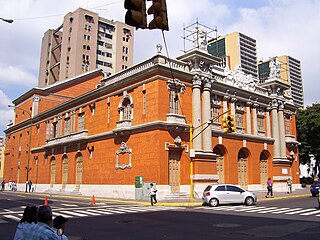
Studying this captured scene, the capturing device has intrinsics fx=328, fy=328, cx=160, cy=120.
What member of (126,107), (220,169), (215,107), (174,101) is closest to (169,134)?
(174,101)

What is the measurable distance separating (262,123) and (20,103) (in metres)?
41.5

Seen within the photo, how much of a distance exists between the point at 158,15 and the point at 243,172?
3212cm

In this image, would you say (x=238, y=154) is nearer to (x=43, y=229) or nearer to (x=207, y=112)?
(x=207, y=112)

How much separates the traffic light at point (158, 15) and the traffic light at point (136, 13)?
0.50 meters

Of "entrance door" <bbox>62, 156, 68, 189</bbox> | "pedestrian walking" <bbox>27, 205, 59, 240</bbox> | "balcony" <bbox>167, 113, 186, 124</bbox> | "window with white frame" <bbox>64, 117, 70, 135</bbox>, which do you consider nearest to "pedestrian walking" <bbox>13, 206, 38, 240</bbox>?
"pedestrian walking" <bbox>27, 205, 59, 240</bbox>

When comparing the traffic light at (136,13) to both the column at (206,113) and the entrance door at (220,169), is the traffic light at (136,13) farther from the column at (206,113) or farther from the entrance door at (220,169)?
the entrance door at (220,169)

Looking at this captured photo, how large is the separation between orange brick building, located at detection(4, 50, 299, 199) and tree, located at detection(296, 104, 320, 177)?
993 centimetres

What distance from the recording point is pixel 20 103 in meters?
58.1

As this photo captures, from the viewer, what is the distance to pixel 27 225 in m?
4.83

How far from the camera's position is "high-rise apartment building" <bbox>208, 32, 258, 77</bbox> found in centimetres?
12032

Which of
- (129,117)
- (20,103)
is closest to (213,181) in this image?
(129,117)

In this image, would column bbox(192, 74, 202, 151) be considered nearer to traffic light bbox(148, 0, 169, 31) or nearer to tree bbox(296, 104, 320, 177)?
traffic light bbox(148, 0, 169, 31)

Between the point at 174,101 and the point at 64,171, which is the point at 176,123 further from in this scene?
the point at 64,171

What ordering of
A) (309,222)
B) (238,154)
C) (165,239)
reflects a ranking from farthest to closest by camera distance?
(238,154), (309,222), (165,239)
